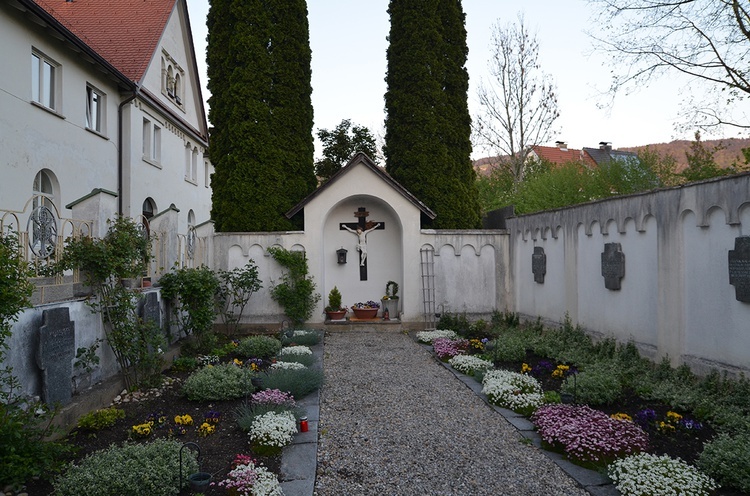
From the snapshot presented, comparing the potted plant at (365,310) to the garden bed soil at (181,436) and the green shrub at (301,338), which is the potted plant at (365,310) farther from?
the garden bed soil at (181,436)

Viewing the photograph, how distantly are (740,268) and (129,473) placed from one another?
23.1 ft

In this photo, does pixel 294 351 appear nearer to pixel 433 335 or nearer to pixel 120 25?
pixel 433 335

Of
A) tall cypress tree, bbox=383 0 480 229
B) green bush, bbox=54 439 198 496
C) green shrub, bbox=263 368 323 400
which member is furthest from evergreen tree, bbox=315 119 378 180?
green bush, bbox=54 439 198 496

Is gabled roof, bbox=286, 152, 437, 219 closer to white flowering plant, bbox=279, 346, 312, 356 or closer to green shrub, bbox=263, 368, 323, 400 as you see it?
white flowering plant, bbox=279, 346, 312, 356

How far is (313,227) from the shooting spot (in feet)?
46.3

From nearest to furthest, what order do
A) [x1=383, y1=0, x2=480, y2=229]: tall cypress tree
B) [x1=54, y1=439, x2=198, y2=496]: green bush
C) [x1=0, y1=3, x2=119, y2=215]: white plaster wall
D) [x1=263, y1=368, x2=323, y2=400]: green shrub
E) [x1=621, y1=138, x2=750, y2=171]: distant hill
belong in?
[x1=54, y1=439, x2=198, y2=496]: green bush < [x1=263, y1=368, x2=323, y2=400]: green shrub < [x1=0, y1=3, x2=119, y2=215]: white plaster wall < [x1=383, y1=0, x2=480, y2=229]: tall cypress tree < [x1=621, y1=138, x2=750, y2=171]: distant hill

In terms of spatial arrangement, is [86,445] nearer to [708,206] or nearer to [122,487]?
[122,487]

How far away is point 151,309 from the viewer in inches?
340

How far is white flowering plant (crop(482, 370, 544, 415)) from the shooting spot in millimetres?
6730

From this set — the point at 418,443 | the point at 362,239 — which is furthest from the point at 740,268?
the point at 362,239

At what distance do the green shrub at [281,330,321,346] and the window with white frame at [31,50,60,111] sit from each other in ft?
25.5

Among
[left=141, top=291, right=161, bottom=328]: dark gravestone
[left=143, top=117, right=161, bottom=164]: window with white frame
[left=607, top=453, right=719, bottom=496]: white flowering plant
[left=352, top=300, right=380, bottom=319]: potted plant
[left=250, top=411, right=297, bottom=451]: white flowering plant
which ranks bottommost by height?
[left=607, top=453, right=719, bottom=496]: white flowering plant

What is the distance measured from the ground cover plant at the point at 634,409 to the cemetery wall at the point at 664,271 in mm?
390

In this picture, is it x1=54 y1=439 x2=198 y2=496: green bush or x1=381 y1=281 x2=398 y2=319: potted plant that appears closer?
x1=54 y1=439 x2=198 y2=496: green bush
